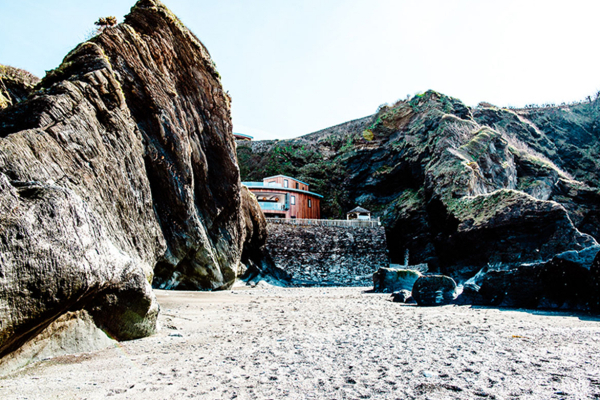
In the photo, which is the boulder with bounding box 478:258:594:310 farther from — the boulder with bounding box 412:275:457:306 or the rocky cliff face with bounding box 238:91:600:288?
the rocky cliff face with bounding box 238:91:600:288

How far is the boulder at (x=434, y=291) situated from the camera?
415 inches

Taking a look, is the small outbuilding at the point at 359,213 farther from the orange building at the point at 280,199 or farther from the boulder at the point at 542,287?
the boulder at the point at 542,287

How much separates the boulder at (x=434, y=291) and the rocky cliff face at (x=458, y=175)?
11.1 metres

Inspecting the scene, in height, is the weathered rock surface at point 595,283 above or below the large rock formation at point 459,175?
below

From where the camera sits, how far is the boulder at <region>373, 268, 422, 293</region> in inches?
653

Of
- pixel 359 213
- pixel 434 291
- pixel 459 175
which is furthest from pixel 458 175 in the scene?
pixel 434 291

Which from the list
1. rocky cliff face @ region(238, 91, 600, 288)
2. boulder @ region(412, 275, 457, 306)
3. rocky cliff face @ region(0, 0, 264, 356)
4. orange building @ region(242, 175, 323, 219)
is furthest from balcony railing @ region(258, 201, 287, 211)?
boulder @ region(412, 275, 457, 306)

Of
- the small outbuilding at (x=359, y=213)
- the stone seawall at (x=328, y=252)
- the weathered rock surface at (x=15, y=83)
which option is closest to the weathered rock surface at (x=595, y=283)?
the stone seawall at (x=328, y=252)

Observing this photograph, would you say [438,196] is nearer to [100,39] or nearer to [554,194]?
[554,194]

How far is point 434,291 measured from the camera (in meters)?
10.6

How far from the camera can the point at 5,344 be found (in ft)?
10.5

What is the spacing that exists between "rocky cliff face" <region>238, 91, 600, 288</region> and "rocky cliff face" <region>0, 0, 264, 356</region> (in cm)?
1603

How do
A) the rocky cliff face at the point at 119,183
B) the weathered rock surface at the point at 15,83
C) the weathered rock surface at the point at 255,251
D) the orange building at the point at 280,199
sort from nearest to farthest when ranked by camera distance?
the rocky cliff face at the point at 119,183
the weathered rock surface at the point at 15,83
the weathered rock surface at the point at 255,251
the orange building at the point at 280,199

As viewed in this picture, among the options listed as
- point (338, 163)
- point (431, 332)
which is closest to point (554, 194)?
point (338, 163)
